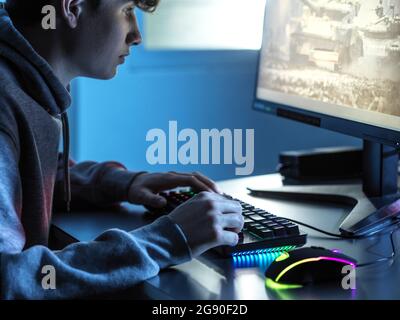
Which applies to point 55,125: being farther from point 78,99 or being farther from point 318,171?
point 78,99

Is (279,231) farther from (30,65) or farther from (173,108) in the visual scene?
(173,108)

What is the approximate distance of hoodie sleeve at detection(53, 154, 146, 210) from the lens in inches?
51.4

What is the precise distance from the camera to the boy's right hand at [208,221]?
3.08 feet

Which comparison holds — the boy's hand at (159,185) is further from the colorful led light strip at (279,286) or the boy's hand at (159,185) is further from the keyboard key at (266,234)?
the colorful led light strip at (279,286)

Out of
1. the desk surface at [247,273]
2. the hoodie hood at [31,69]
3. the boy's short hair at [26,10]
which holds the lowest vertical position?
the desk surface at [247,273]

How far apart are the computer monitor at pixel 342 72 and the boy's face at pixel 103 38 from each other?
1.09 ft

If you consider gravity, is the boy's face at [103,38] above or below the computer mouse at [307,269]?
above

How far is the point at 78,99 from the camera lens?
2334 mm

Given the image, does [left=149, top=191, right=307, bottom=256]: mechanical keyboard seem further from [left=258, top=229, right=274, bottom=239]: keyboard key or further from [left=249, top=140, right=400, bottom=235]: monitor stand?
[left=249, top=140, right=400, bottom=235]: monitor stand

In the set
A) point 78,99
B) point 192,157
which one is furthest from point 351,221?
point 78,99

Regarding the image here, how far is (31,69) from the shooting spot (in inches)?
42.1

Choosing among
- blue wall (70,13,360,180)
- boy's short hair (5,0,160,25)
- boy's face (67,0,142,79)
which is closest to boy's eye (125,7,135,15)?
boy's face (67,0,142,79)

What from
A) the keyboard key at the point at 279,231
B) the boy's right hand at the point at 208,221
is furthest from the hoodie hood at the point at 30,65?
the keyboard key at the point at 279,231
